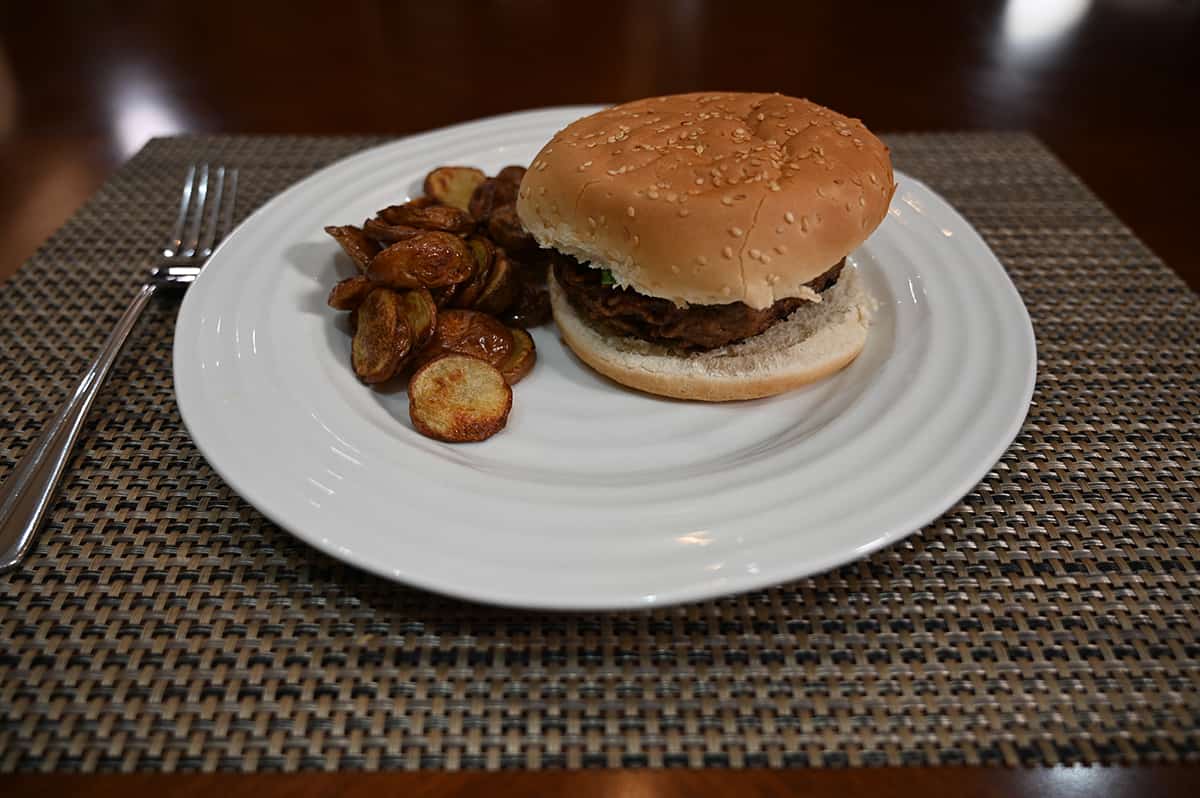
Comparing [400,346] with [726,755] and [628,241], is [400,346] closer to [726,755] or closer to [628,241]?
[628,241]

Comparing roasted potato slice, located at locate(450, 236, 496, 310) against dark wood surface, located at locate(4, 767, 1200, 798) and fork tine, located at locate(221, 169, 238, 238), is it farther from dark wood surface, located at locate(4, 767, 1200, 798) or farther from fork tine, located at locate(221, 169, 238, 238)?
dark wood surface, located at locate(4, 767, 1200, 798)

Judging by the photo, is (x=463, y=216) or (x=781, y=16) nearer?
(x=463, y=216)

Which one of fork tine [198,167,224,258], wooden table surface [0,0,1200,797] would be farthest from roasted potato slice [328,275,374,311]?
wooden table surface [0,0,1200,797]

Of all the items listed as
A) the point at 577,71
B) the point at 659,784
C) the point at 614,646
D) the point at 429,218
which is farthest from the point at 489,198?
the point at 577,71

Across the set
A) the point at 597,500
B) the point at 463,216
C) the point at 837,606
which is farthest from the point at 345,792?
the point at 463,216

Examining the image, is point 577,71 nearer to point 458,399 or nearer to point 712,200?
point 712,200

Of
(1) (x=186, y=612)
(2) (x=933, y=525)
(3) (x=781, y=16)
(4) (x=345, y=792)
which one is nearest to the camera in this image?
(4) (x=345, y=792)
